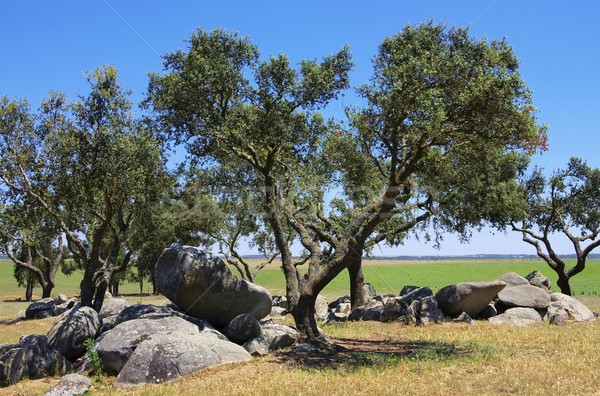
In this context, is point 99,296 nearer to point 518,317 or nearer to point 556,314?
point 518,317

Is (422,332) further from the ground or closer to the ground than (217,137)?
closer to the ground

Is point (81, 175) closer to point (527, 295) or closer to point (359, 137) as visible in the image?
point (359, 137)

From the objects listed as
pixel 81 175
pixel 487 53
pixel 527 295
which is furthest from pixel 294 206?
pixel 527 295

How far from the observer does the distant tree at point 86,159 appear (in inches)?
896

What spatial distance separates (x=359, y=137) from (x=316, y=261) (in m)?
5.33

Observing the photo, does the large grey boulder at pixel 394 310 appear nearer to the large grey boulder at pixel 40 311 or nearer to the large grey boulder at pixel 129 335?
the large grey boulder at pixel 129 335

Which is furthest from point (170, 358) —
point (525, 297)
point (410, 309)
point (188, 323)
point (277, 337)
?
point (525, 297)

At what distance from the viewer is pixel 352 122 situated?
18.0 m

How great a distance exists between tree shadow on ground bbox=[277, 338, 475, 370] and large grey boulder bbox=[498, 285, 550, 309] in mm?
10934

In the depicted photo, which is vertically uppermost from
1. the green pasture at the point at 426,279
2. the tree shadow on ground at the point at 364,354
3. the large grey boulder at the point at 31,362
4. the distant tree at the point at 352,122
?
the distant tree at the point at 352,122

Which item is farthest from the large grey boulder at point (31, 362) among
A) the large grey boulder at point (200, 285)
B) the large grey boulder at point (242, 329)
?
the large grey boulder at point (242, 329)

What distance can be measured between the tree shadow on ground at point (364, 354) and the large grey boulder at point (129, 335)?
374 centimetres

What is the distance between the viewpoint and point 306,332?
1952cm

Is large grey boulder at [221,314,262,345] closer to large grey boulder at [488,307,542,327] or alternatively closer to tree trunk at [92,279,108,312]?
tree trunk at [92,279,108,312]
